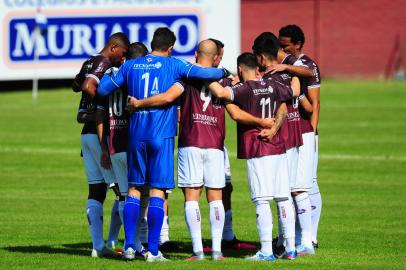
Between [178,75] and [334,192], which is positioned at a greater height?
[178,75]

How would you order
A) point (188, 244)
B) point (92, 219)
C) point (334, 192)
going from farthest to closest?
point (334, 192)
point (188, 244)
point (92, 219)

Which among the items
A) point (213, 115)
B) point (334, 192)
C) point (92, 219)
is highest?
point (213, 115)

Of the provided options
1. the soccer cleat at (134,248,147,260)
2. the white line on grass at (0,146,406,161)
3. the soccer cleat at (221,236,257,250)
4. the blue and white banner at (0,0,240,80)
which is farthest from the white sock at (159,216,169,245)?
the blue and white banner at (0,0,240,80)

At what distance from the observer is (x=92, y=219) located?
1252 centimetres

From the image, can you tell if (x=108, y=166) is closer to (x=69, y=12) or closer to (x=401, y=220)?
(x=401, y=220)

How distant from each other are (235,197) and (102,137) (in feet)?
23.3

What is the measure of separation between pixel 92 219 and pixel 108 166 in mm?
740

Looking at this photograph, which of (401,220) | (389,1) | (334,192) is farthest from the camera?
(389,1)

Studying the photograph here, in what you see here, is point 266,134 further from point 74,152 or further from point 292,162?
point 74,152

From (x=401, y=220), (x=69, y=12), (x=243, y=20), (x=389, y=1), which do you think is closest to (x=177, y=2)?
(x=69, y=12)

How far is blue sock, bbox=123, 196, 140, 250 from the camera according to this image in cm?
1175

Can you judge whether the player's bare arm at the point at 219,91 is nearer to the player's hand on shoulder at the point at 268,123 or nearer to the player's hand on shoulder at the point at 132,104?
the player's hand on shoulder at the point at 268,123

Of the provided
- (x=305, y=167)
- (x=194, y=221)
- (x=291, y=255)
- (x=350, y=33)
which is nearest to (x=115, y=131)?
(x=194, y=221)

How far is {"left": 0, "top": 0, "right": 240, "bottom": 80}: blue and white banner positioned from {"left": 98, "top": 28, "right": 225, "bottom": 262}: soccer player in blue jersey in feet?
103
